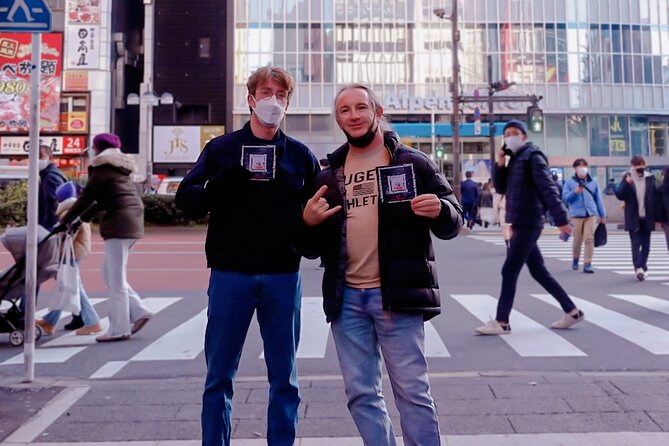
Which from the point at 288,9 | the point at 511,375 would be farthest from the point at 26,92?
the point at 511,375

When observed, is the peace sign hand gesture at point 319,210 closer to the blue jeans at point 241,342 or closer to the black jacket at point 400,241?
the black jacket at point 400,241

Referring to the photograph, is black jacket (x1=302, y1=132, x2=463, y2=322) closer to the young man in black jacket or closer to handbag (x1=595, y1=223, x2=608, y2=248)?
the young man in black jacket

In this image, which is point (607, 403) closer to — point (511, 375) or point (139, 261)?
point (511, 375)

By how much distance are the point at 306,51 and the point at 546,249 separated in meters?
30.2

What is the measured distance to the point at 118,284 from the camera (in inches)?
235

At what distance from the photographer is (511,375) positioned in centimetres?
471

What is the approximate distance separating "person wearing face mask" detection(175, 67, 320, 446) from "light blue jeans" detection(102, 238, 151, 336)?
10.7ft

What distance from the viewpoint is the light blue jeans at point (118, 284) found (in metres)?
5.94

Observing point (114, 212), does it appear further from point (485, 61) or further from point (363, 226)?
point (485, 61)

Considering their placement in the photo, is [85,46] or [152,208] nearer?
[152,208]

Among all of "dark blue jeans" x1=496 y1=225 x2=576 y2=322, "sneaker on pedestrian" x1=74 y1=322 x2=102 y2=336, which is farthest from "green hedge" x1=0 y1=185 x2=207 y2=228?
"dark blue jeans" x1=496 y1=225 x2=576 y2=322

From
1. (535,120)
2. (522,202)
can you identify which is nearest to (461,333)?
(522,202)

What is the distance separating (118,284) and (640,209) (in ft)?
28.3

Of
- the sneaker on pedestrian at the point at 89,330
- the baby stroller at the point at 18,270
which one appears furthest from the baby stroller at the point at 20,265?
the sneaker on pedestrian at the point at 89,330
